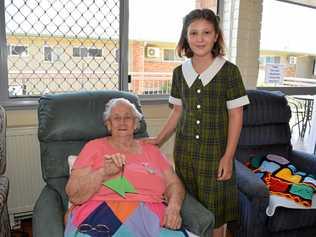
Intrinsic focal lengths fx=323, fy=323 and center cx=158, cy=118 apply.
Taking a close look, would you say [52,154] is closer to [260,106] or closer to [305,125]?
[260,106]

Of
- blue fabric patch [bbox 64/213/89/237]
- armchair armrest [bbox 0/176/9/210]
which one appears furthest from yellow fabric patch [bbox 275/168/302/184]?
armchair armrest [bbox 0/176/9/210]

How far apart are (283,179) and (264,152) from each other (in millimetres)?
415

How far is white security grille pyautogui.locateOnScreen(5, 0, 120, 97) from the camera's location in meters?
2.19

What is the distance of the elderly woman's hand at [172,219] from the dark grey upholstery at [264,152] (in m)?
0.51

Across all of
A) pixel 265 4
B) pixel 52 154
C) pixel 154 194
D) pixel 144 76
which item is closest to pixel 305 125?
pixel 265 4

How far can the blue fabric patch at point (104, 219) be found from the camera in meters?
1.31

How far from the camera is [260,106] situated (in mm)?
2260

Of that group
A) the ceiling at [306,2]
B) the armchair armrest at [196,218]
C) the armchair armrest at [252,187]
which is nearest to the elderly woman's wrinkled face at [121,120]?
the armchair armrest at [196,218]

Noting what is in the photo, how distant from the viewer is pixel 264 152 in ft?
7.66

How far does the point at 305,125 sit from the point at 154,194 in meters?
2.49

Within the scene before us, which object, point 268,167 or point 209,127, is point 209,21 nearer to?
point 209,127

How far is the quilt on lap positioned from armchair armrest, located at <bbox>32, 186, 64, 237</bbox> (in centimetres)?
120

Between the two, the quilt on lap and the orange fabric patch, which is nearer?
the orange fabric patch

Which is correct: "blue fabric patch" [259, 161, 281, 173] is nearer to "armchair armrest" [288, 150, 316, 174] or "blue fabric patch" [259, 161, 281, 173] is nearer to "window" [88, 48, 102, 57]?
"armchair armrest" [288, 150, 316, 174]
